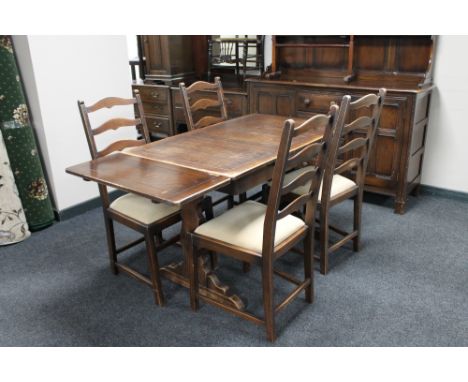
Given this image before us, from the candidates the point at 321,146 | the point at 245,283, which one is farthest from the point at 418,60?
the point at 245,283

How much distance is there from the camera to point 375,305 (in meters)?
2.05

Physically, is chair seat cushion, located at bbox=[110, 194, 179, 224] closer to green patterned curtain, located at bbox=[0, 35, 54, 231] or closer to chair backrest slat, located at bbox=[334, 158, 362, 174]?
chair backrest slat, located at bbox=[334, 158, 362, 174]

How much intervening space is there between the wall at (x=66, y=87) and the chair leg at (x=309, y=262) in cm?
185

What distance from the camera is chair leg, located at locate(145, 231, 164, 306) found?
2.00 m

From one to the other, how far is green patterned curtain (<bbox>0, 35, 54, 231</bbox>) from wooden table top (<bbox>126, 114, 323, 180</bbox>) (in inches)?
39.6

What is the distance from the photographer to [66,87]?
9.48 ft

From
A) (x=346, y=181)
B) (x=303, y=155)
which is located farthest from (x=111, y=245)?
(x=346, y=181)

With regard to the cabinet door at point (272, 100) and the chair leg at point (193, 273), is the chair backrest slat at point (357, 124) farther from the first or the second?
the cabinet door at point (272, 100)

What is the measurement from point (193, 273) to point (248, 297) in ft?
1.17

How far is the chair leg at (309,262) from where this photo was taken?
1.96 metres

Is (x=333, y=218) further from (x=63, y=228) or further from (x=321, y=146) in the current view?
(x=63, y=228)

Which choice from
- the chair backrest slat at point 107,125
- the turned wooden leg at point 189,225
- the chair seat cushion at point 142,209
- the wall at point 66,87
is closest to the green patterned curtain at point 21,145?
the wall at point 66,87

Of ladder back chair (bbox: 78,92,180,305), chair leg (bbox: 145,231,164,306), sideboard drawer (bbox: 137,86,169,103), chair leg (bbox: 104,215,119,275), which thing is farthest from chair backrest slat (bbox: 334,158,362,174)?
sideboard drawer (bbox: 137,86,169,103)

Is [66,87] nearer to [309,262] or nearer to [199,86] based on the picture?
[199,86]
